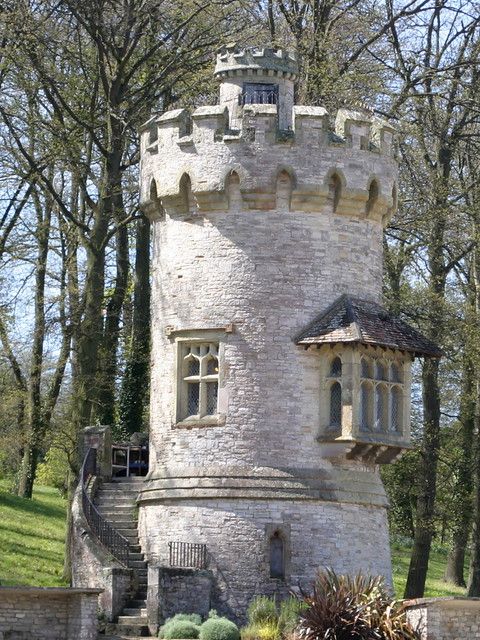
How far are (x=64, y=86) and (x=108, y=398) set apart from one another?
7394mm

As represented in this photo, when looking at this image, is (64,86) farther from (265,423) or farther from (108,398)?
(265,423)

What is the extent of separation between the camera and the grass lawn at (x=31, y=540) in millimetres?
35781

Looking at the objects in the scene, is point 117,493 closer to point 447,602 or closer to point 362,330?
point 362,330

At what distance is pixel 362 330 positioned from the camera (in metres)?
31.5

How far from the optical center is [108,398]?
133ft

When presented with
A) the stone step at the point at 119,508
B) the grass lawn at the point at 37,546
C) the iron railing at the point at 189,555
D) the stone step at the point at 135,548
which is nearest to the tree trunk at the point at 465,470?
the grass lawn at the point at 37,546

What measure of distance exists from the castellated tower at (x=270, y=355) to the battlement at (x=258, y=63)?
1.10m

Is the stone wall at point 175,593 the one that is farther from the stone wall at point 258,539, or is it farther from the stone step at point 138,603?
the stone step at point 138,603

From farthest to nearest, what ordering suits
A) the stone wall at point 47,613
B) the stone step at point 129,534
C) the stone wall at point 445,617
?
the stone step at point 129,534 → the stone wall at point 445,617 → the stone wall at point 47,613

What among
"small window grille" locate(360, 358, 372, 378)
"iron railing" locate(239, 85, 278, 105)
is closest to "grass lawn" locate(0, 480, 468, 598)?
"small window grille" locate(360, 358, 372, 378)

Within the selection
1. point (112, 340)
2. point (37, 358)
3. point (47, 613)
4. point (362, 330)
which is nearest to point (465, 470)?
point (112, 340)

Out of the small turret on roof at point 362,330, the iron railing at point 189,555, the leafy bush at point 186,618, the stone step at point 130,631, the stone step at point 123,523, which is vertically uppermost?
the small turret on roof at point 362,330

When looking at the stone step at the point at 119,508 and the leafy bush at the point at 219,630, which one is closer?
the leafy bush at the point at 219,630

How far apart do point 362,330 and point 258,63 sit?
19.4ft
